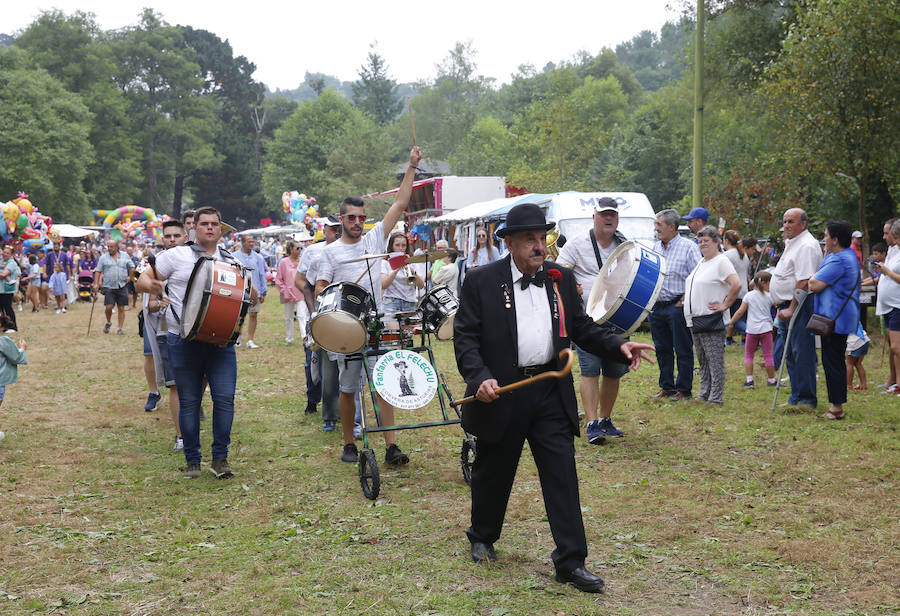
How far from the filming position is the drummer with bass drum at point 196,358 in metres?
6.98

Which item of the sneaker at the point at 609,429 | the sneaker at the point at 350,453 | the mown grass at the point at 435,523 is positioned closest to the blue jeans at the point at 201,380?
the mown grass at the point at 435,523

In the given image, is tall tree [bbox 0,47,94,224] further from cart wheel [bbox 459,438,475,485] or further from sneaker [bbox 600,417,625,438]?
cart wheel [bbox 459,438,475,485]

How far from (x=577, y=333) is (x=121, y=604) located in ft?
9.37

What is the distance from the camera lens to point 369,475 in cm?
633

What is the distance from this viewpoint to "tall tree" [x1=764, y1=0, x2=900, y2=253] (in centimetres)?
1519

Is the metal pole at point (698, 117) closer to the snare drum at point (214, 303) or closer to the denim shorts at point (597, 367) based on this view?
the denim shorts at point (597, 367)

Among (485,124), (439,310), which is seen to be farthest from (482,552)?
(485,124)

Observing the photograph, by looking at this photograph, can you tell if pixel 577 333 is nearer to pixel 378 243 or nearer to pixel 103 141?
pixel 378 243

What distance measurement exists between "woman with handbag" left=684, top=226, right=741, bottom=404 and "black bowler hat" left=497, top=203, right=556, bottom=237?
5.41m

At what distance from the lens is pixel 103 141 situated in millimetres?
71938

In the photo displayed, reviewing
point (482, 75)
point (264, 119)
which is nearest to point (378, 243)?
point (482, 75)

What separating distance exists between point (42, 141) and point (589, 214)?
47339 mm

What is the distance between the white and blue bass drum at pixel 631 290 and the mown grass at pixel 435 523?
4.08 feet

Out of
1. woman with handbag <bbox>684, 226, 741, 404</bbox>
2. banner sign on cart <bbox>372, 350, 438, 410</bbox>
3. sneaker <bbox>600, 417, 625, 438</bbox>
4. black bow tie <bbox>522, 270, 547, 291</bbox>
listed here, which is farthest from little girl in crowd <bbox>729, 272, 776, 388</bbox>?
black bow tie <bbox>522, 270, 547, 291</bbox>
